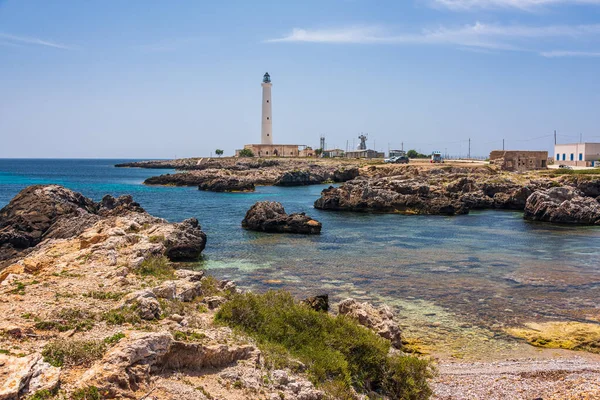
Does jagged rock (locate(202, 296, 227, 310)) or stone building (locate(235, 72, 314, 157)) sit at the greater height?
stone building (locate(235, 72, 314, 157))

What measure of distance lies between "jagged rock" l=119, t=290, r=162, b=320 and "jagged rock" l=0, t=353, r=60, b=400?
2.83 m

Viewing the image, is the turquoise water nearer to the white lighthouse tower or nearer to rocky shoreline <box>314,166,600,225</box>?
rocky shoreline <box>314,166,600,225</box>

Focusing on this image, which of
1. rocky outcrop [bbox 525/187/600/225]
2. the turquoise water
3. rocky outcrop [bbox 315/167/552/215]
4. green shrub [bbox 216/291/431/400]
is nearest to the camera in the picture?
green shrub [bbox 216/291/431/400]

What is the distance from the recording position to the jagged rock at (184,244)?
2698 cm

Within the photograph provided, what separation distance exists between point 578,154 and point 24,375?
98.8m

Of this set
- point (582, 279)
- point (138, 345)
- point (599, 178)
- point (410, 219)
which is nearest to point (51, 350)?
point (138, 345)

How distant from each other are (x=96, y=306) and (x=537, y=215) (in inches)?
1750

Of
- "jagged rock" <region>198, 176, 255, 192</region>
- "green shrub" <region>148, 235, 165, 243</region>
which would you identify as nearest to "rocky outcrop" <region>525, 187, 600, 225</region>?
"green shrub" <region>148, 235, 165, 243</region>

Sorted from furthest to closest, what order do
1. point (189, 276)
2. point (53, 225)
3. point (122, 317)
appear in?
point (53, 225), point (189, 276), point (122, 317)

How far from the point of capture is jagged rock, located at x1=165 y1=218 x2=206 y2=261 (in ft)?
88.5

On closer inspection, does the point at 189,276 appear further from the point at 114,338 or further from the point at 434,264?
the point at 434,264

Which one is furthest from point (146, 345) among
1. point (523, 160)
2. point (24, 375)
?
point (523, 160)

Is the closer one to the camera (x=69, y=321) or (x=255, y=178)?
(x=69, y=321)

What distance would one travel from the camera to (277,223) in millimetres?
38938
